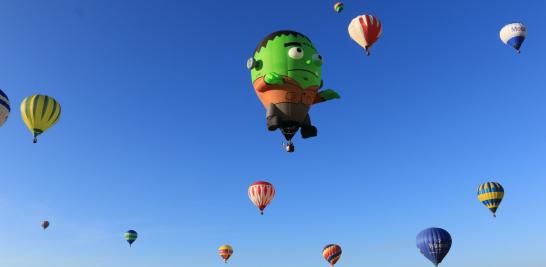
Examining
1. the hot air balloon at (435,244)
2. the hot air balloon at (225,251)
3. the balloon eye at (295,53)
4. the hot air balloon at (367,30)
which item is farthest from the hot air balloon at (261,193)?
the hot air balloon at (225,251)

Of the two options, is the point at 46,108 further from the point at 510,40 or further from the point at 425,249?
the point at 510,40

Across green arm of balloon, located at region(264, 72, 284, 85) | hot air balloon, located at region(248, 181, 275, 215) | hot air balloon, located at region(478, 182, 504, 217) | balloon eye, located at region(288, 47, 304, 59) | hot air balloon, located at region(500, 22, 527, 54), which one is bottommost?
green arm of balloon, located at region(264, 72, 284, 85)

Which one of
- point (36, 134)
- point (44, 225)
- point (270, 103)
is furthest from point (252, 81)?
point (44, 225)

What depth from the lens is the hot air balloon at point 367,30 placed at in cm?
2900

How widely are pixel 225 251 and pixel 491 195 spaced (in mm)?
30919

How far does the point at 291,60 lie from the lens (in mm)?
23016

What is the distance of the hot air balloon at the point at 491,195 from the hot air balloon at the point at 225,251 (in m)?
29.7

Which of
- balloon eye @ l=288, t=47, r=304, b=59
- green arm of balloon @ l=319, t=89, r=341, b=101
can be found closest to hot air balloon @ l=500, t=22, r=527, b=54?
green arm of balloon @ l=319, t=89, r=341, b=101

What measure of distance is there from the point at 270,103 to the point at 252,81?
1.54 metres

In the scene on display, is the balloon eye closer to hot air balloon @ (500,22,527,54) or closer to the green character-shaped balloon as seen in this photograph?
the green character-shaped balloon

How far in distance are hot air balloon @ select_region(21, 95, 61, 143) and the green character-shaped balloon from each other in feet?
53.3

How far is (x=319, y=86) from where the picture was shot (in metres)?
24.4

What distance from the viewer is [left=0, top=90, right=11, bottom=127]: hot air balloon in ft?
106

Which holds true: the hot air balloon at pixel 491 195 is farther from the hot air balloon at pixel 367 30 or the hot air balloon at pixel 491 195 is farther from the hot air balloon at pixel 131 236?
the hot air balloon at pixel 131 236
